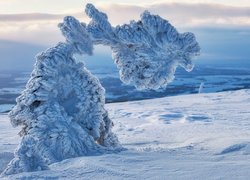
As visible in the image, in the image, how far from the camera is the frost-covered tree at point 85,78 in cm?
864

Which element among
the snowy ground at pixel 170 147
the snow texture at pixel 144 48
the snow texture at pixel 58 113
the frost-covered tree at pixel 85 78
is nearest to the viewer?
the snowy ground at pixel 170 147

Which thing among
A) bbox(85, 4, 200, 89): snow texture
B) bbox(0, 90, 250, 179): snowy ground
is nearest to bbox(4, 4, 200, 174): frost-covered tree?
bbox(85, 4, 200, 89): snow texture

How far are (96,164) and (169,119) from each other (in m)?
9.32

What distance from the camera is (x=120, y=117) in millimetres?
17359

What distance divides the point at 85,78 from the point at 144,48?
1249 millimetres

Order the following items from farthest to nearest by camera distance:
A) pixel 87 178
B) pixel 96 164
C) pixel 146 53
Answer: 1. pixel 146 53
2. pixel 96 164
3. pixel 87 178

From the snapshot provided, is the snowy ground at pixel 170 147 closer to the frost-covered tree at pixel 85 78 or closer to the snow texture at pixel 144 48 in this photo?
the frost-covered tree at pixel 85 78

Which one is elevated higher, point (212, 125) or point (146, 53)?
point (146, 53)

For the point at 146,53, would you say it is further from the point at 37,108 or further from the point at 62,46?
the point at 37,108

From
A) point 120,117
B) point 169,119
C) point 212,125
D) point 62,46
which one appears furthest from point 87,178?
point 120,117

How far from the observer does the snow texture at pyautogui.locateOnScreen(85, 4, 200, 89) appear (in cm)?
924

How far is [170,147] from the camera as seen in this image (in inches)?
388

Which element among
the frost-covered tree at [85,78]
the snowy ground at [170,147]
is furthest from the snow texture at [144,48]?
the snowy ground at [170,147]

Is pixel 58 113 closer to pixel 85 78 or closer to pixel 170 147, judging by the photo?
pixel 85 78
